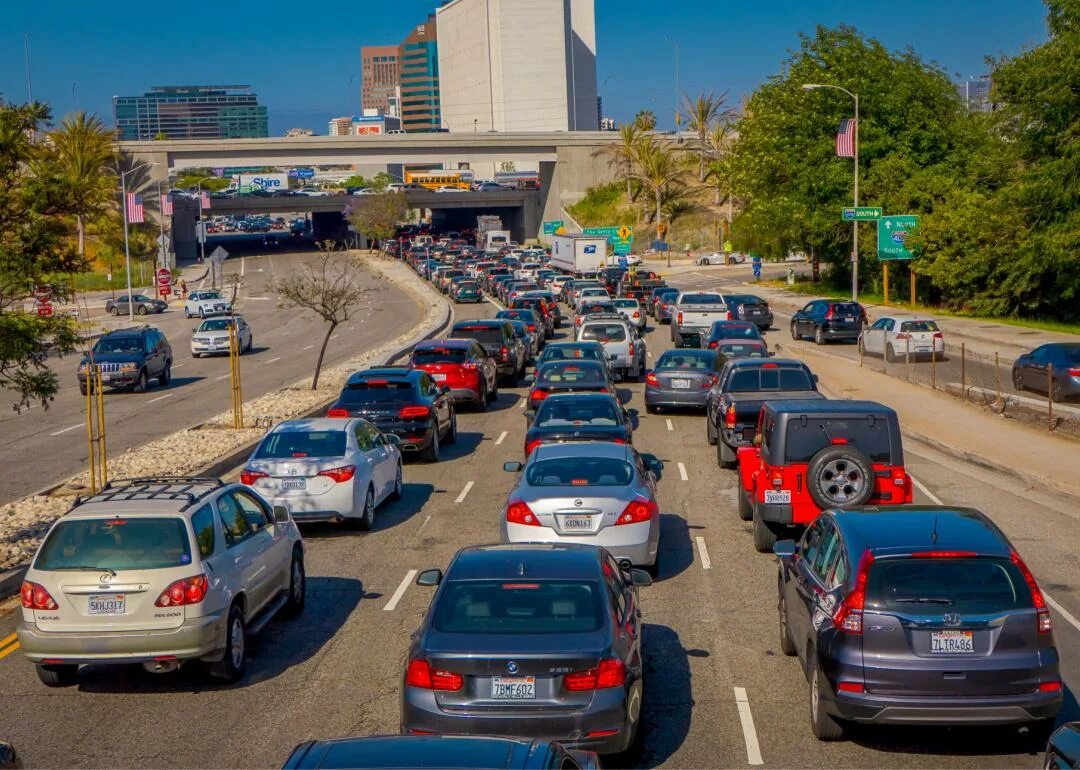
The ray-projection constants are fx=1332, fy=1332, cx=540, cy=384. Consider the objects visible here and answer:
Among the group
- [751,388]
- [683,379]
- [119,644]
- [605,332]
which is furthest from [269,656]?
[605,332]

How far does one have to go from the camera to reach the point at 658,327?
5822 cm

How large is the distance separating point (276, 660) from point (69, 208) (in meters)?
6.18

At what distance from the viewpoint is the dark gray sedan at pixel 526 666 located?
845 cm

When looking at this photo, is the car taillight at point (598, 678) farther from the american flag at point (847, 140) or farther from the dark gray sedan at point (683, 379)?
the american flag at point (847, 140)

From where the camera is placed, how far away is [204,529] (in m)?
11.2

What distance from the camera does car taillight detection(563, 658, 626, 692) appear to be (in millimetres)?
8500

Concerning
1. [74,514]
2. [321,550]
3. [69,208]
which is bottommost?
[321,550]

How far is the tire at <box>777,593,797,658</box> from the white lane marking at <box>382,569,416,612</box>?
4086 millimetres

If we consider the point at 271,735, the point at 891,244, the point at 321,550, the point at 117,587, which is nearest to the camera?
the point at 271,735

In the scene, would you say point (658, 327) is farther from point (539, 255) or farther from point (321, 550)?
point (539, 255)

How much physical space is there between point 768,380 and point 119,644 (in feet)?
45.3

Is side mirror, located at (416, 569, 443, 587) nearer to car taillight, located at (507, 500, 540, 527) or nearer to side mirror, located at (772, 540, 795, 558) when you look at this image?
side mirror, located at (772, 540, 795, 558)

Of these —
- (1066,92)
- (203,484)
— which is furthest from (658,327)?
(203,484)

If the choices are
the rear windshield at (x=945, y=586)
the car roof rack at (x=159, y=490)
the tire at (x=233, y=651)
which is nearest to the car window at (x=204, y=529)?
the car roof rack at (x=159, y=490)
